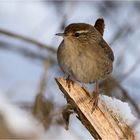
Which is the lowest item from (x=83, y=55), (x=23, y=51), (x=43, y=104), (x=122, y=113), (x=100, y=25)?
(x=122, y=113)

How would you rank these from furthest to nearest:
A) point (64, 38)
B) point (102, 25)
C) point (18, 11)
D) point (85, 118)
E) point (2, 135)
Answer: point (18, 11), point (2, 135), point (102, 25), point (64, 38), point (85, 118)

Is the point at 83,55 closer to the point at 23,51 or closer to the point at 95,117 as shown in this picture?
the point at 95,117

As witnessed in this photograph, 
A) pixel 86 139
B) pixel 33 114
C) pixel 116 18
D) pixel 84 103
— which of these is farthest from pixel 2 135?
pixel 116 18

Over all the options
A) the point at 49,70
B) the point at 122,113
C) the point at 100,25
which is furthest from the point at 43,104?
the point at 122,113

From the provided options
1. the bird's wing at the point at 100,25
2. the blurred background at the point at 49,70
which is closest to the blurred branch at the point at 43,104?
the blurred background at the point at 49,70

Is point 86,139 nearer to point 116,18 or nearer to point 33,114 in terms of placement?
point 33,114

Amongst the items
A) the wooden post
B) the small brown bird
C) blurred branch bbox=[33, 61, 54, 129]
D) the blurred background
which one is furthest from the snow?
blurred branch bbox=[33, 61, 54, 129]
